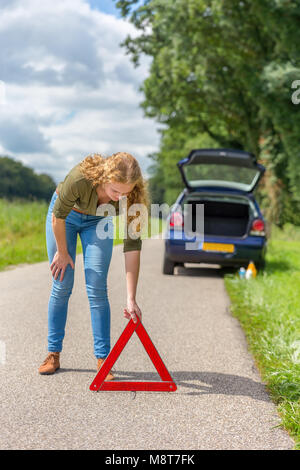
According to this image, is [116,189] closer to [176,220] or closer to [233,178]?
[176,220]

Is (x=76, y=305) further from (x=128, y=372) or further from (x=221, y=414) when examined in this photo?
(x=221, y=414)

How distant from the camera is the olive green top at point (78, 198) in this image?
369 centimetres

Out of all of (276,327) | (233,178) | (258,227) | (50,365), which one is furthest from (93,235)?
(233,178)

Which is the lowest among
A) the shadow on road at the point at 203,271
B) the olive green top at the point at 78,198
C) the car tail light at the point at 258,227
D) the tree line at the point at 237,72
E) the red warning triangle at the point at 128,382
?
the shadow on road at the point at 203,271

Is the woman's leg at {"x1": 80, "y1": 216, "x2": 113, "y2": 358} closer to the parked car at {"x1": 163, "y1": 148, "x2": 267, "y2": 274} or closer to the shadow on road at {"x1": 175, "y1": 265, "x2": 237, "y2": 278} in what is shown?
the parked car at {"x1": 163, "y1": 148, "x2": 267, "y2": 274}

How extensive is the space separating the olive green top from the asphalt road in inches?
41.1

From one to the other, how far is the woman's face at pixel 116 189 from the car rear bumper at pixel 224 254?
5473mm

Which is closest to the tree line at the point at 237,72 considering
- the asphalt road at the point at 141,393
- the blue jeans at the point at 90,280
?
the asphalt road at the point at 141,393

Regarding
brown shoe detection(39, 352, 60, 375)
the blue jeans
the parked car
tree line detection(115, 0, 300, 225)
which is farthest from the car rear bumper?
tree line detection(115, 0, 300, 225)

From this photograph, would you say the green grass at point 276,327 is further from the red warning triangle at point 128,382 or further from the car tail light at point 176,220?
the car tail light at point 176,220

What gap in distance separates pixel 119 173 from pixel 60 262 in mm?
839

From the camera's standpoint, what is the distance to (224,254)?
29.8 ft

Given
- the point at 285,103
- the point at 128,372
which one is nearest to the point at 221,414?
the point at 128,372

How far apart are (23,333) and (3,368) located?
1.07m
